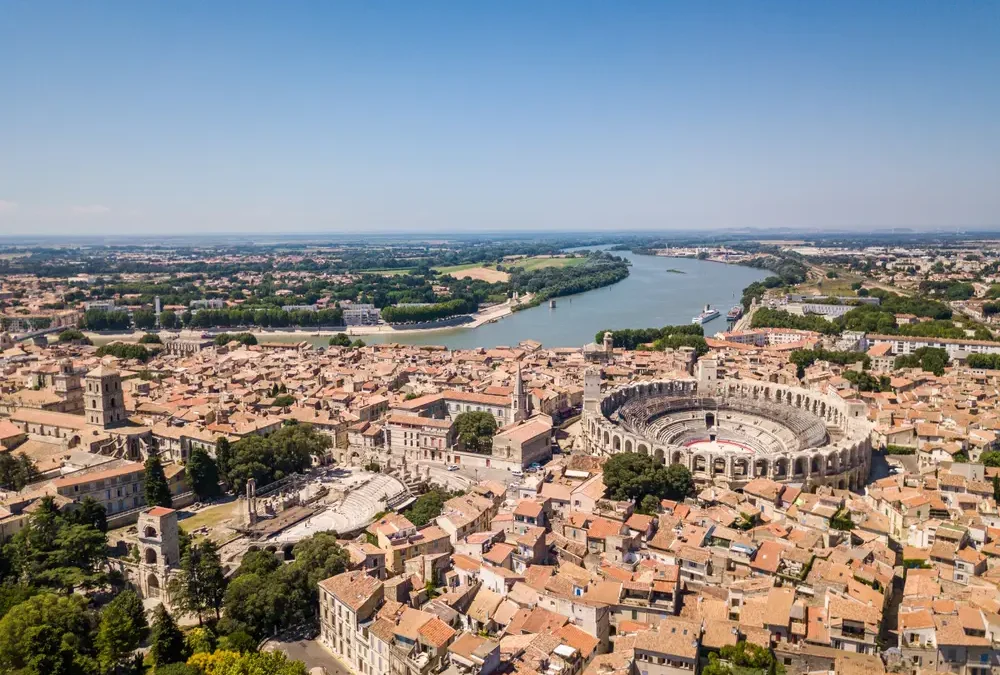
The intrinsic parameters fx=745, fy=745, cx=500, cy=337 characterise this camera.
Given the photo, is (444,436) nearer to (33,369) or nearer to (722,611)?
(722,611)

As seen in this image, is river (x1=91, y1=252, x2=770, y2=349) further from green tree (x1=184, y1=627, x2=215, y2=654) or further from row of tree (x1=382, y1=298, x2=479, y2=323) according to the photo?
green tree (x1=184, y1=627, x2=215, y2=654)

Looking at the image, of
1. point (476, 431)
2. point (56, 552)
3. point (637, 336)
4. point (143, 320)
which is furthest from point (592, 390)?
point (143, 320)

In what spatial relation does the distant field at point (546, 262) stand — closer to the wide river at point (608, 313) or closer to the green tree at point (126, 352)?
the wide river at point (608, 313)

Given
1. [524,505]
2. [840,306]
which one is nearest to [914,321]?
[840,306]

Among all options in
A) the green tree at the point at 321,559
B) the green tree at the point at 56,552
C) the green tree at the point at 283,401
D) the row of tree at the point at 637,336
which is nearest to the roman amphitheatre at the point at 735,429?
the green tree at the point at 321,559

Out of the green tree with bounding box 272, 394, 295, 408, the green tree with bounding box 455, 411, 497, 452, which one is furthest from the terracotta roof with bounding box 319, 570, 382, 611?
the green tree with bounding box 272, 394, 295, 408

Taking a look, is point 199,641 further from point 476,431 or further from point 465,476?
point 476,431
